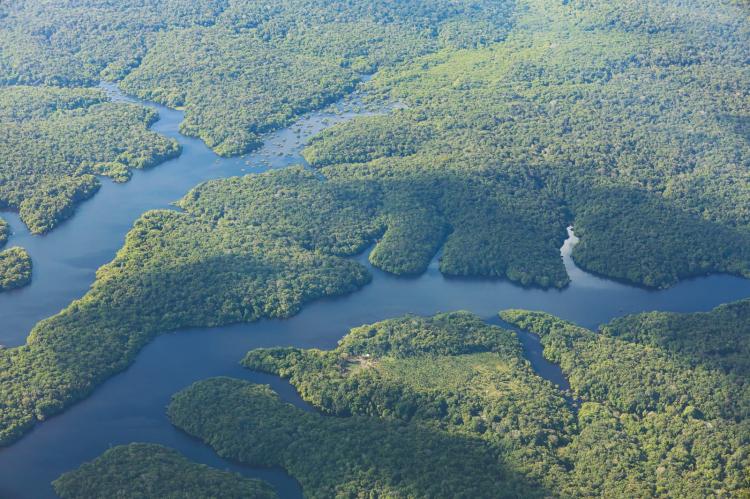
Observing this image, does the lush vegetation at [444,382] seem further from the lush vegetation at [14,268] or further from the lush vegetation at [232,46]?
the lush vegetation at [232,46]

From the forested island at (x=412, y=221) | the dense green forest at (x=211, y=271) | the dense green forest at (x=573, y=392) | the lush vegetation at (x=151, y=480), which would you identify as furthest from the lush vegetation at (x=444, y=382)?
the lush vegetation at (x=151, y=480)

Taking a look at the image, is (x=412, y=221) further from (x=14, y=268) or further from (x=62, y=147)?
(x=62, y=147)

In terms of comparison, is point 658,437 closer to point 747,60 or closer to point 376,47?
point 747,60

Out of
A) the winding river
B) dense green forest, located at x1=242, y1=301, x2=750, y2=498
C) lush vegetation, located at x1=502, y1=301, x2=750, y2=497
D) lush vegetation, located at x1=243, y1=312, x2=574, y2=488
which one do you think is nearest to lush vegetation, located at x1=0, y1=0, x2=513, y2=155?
the winding river

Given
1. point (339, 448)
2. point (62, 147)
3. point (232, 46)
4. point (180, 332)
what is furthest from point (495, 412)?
point (232, 46)

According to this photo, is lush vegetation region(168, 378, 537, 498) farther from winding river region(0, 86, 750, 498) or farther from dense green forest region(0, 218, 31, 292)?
dense green forest region(0, 218, 31, 292)

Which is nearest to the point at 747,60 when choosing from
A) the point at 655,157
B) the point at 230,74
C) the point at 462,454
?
the point at 655,157
